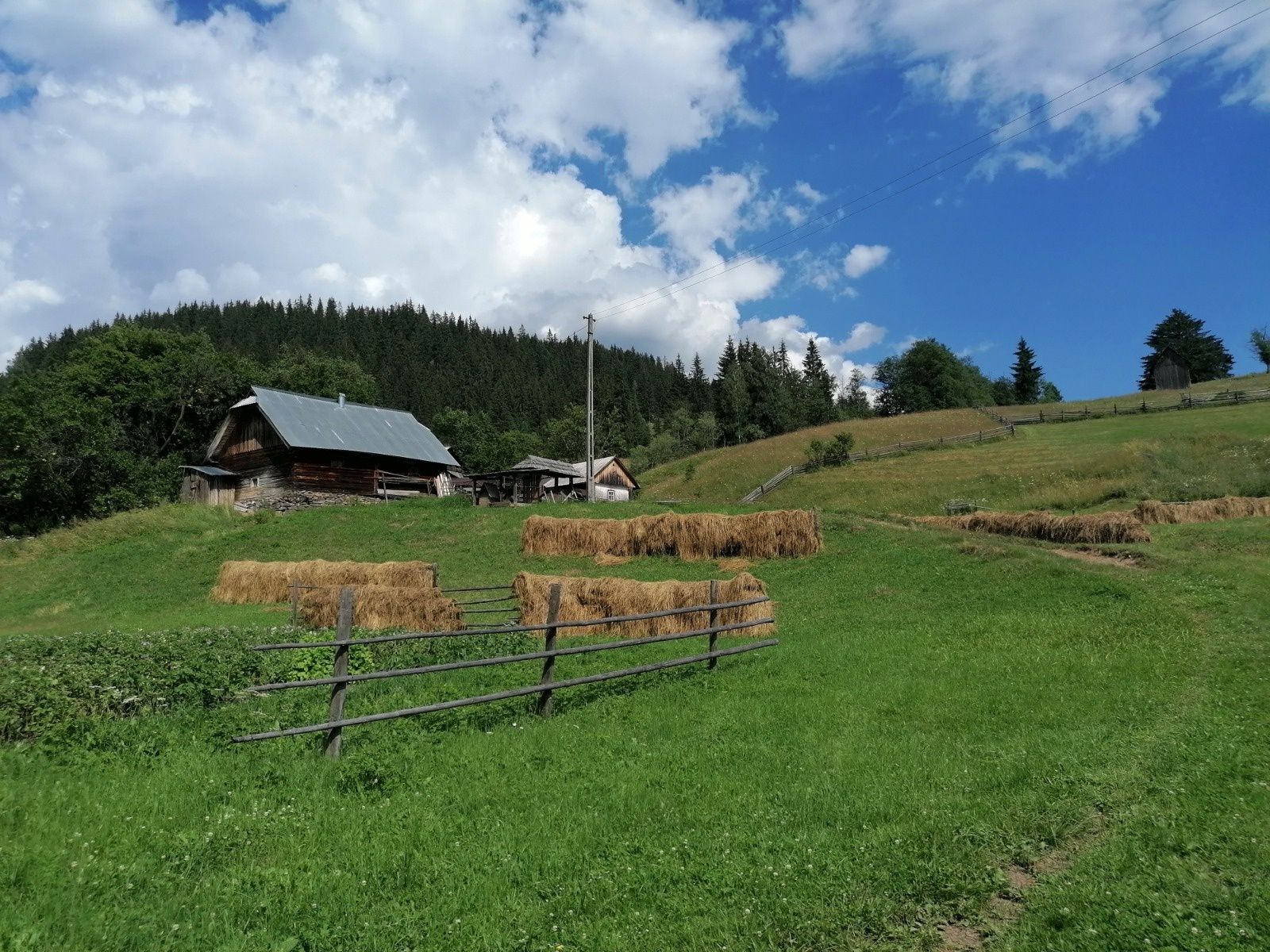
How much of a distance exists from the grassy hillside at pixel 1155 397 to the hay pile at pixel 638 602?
71684mm

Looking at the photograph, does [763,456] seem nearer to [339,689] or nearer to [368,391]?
[368,391]

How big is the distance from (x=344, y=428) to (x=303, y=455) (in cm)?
424

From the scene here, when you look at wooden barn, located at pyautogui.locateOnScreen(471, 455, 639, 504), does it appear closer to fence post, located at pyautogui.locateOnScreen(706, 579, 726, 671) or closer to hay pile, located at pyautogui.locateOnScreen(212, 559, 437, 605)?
hay pile, located at pyautogui.locateOnScreen(212, 559, 437, 605)

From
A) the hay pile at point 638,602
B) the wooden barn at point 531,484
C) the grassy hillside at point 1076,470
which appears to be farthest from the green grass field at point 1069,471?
the hay pile at point 638,602

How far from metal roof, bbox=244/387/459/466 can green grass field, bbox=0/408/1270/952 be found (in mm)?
35121

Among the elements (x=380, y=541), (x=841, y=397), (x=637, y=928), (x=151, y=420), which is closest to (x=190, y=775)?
(x=637, y=928)

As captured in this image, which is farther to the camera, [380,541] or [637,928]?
[380,541]

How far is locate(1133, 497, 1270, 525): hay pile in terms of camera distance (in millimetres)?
27016

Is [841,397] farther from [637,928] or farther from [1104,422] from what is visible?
[637,928]

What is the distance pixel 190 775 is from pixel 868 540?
70.8ft

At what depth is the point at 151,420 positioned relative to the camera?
6531 cm

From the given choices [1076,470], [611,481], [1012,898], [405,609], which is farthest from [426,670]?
[611,481]

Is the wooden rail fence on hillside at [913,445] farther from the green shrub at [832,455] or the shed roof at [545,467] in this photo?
the shed roof at [545,467]

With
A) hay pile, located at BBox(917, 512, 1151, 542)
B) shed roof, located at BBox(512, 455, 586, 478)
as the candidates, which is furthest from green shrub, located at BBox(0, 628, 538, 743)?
shed roof, located at BBox(512, 455, 586, 478)
